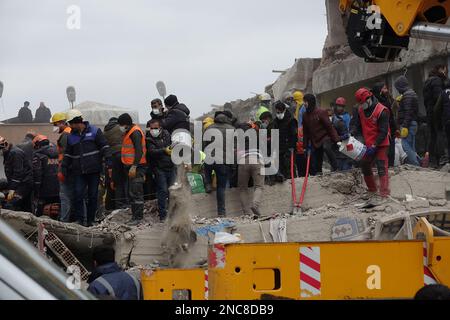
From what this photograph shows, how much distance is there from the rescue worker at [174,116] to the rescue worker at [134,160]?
71cm

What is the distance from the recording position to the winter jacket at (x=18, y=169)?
591 inches

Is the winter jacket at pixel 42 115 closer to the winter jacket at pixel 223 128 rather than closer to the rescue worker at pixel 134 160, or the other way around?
the winter jacket at pixel 223 128

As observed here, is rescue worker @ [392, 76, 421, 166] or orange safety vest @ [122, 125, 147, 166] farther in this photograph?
rescue worker @ [392, 76, 421, 166]

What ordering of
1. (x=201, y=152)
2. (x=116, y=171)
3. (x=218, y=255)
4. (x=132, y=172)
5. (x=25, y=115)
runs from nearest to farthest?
1. (x=218, y=255)
2. (x=132, y=172)
3. (x=116, y=171)
4. (x=201, y=152)
5. (x=25, y=115)

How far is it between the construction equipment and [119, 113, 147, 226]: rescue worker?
17.2 feet

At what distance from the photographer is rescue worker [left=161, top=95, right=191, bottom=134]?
47.5 ft

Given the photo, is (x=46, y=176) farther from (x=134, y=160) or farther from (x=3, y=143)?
(x=134, y=160)

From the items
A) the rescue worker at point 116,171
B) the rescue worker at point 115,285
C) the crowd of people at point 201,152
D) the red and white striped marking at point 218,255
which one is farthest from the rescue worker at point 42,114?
the red and white striped marking at point 218,255

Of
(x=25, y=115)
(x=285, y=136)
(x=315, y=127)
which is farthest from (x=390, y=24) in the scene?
(x=25, y=115)

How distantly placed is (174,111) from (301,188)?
2.37 metres

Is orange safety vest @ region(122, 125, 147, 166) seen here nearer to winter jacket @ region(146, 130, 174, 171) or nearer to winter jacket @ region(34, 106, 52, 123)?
winter jacket @ region(146, 130, 174, 171)

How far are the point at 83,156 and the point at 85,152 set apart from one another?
0.23 feet

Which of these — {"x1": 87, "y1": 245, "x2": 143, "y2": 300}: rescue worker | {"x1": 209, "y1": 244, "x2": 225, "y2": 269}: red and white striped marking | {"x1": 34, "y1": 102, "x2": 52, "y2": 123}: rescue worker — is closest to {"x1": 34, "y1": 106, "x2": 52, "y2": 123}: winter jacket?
{"x1": 34, "y1": 102, "x2": 52, "y2": 123}: rescue worker

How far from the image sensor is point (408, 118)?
52.3ft
